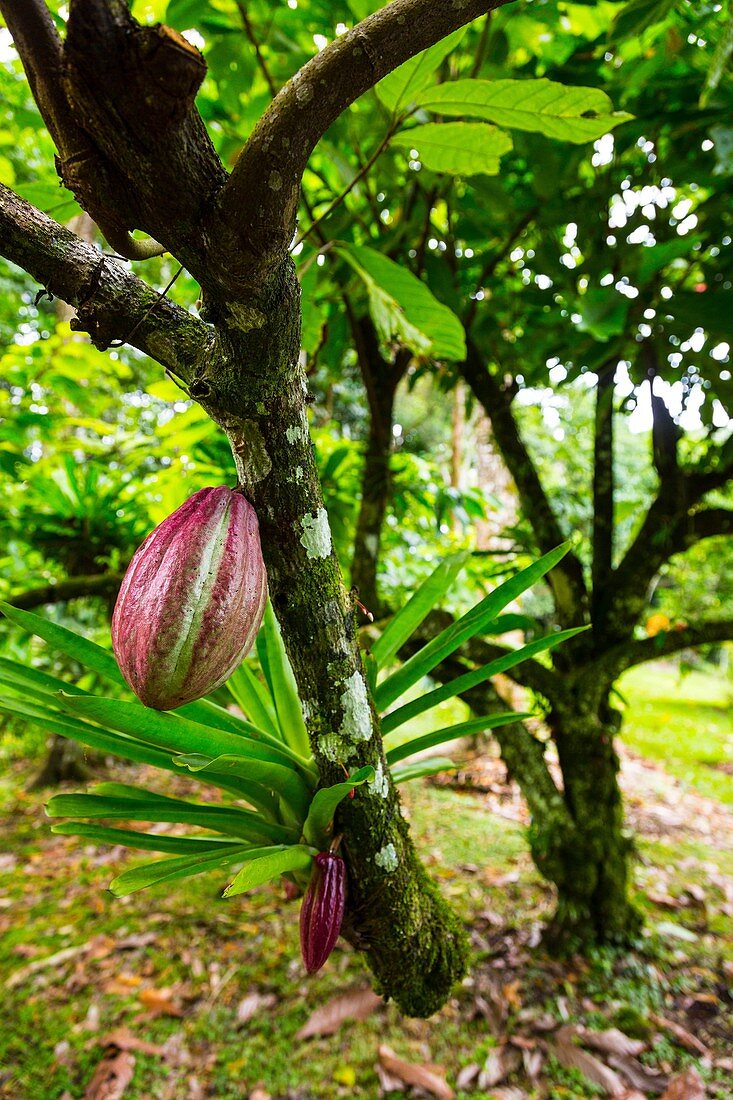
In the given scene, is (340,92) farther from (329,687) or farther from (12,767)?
(12,767)

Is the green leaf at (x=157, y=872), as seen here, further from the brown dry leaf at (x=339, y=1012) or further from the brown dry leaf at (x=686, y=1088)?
the brown dry leaf at (x=686, y=1088)

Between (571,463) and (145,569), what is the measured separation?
377 cm

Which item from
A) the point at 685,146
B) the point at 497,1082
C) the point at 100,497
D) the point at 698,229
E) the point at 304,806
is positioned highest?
the point at 685,146

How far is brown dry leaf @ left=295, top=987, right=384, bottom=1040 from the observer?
132cm

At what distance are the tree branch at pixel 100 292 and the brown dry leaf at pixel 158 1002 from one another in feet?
5.22

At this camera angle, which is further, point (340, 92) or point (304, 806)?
point (304, 806)

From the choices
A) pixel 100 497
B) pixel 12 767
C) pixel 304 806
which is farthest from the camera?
pixel 12 767

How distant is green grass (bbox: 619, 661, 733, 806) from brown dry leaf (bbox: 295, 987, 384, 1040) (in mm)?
1701

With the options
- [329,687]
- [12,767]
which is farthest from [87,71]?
[12,767]

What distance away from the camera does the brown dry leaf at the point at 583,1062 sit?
117 cm

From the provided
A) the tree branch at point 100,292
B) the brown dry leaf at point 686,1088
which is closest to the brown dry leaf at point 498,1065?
the brown dry leaf at point 686,1088

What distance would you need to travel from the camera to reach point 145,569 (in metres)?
0.40

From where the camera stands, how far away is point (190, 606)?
0.38 m

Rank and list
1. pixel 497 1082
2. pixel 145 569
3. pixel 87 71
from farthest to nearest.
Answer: pixel 497 1082, pixel 145 569, pixel 87 71
